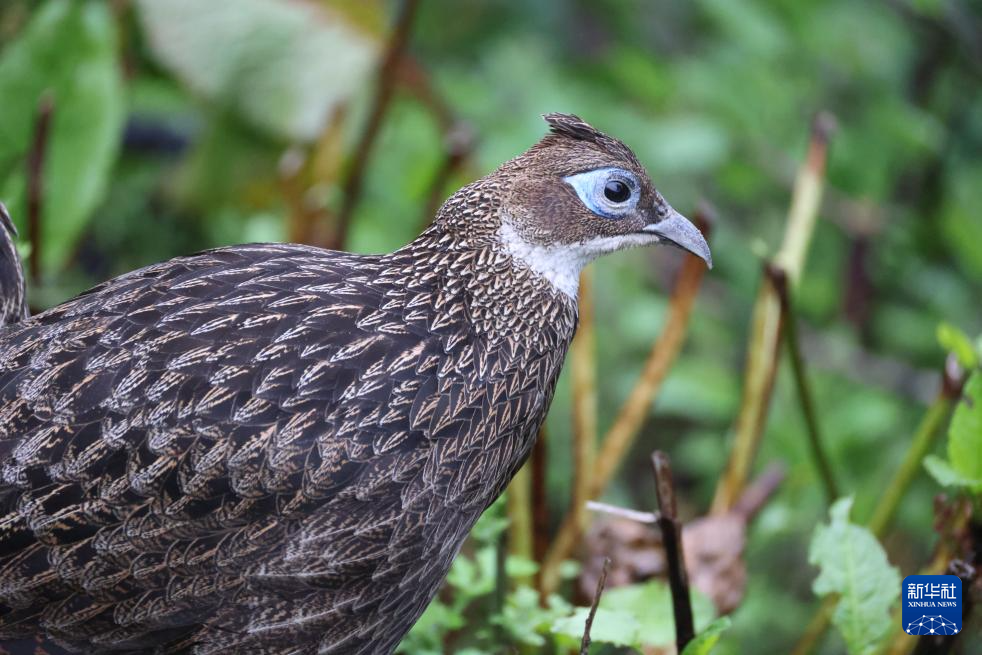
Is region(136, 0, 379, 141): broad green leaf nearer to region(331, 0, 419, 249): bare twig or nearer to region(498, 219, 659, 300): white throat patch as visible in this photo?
region(331, 0, 419, 249): bare twig

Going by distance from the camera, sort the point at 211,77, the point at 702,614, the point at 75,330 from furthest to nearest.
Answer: the point at 211,77
the point at 702,614
the point at 75,330

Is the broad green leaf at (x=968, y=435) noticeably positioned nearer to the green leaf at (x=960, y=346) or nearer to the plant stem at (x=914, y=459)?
the green leaf at (x=960, y=346)

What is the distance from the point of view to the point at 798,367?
2.41m

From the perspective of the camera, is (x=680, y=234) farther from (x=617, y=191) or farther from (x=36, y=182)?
(x=36, y=182)

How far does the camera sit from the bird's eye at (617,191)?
2008 millimetres

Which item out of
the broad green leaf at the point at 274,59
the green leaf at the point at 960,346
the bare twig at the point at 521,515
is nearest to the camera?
the green leaf at the point at 960,346

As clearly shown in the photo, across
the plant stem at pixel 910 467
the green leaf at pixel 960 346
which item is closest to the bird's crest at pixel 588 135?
the green leaf at pixel 960 346

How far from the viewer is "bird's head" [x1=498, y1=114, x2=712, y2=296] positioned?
2.01m

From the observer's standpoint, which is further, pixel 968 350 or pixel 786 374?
pixel 786 374

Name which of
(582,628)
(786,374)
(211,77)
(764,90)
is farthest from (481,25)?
(582,628)

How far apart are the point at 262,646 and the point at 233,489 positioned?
0.25 meters

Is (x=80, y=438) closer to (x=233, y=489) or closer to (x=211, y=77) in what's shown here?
(x=233, y=489)

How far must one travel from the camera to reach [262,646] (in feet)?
5.68

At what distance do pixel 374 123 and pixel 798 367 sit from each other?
1472 mm
